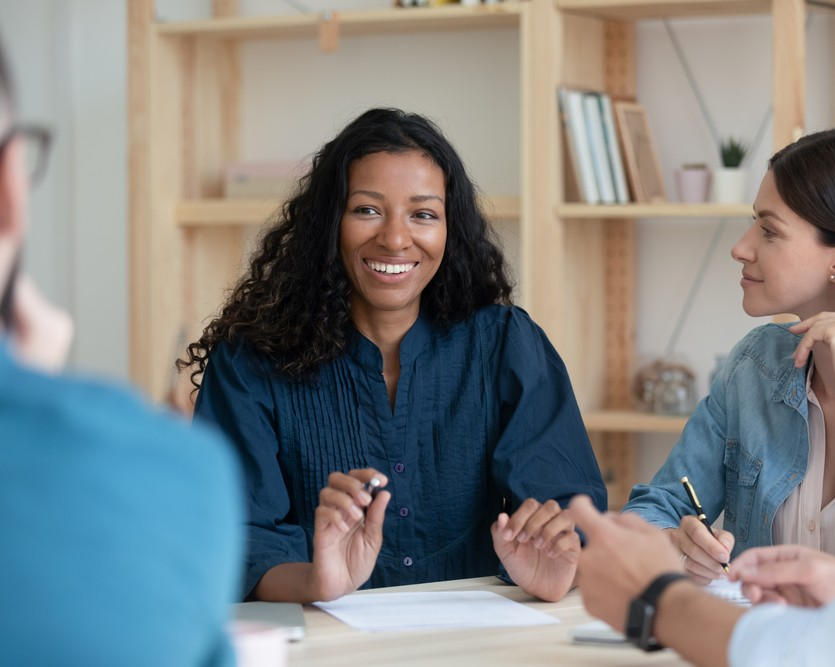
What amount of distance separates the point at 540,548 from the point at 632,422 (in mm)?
1545

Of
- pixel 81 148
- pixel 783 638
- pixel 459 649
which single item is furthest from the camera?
pixel 81 148

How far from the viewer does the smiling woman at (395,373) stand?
1890 millimetres

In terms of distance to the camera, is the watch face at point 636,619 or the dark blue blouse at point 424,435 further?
the dark blue blouse at point 424,435

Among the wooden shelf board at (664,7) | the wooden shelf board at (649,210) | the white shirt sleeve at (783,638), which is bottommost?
the white shirt sleeve at (783,638)

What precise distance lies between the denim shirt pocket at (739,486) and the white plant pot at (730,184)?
49.3 inches

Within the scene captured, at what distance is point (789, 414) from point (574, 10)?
1.55 meters

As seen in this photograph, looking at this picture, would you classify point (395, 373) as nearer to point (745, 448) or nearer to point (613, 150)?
point (745, 448)

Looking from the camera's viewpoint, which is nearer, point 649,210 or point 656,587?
point 656,587

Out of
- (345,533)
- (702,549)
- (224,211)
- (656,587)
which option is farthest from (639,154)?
(656,587)

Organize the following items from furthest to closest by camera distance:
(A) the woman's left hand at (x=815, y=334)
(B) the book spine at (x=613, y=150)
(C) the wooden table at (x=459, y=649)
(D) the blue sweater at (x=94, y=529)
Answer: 1. (B) the book spine at (x=613, y=150)
2. (A) the woman's left hand at (x=815, y=334)
3. (C) the wooden table at (x=459, y=649)
4. (D) the blue sweater at (x=94, y=529)

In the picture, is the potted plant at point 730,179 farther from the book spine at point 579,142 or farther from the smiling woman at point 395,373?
the smiling woman at point 395,373

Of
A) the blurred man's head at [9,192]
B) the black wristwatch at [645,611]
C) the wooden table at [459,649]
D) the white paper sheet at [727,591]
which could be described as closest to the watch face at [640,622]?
the black wristwatch at [645,611]

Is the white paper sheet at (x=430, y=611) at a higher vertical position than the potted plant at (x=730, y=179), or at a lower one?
lower

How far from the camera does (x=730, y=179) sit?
119 inches
